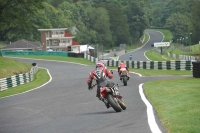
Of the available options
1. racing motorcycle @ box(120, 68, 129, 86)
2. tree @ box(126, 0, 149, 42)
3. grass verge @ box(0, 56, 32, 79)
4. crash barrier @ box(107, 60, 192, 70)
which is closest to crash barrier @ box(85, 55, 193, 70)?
crash barrier @ box(107, 60, 192, 70)

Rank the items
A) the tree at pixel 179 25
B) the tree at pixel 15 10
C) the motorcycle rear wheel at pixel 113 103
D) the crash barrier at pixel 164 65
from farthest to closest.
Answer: the tree at pixel 179 25, the tree at pixel 15 10, the crash barrier at pixel 164 65, the motorcycle rear wheel at pixel 113 103

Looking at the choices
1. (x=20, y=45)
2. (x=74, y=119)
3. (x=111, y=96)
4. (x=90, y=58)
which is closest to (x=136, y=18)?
(x=20, y=45)

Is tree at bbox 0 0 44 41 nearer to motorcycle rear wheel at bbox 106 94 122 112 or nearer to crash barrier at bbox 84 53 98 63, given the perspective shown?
crash barrier at bbox 84 53 98 63

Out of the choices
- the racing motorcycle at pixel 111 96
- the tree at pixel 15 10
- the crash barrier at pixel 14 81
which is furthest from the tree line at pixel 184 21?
the racing motorcycle at pixel 111 96

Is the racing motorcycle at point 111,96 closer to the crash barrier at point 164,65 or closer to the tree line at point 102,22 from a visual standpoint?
the crash barrier at point 164,65

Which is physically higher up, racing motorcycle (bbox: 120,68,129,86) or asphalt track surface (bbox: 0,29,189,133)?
racing motorcycle (bbox: 120,68,129,86)

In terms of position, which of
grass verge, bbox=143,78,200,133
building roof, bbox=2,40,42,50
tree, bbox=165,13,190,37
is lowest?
grass verge, bbox=143,78,200,133

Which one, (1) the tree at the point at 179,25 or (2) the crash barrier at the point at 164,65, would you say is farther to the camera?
(1) the tree at the point at 179,25

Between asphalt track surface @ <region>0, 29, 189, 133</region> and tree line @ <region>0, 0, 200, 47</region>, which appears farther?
tree line @ <region>0, 0, 200, 47</region>

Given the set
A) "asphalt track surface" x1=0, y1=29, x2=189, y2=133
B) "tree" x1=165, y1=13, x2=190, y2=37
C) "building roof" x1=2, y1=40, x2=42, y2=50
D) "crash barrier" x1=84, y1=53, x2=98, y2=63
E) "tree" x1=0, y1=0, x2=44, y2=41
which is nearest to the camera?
"asphalt track surface" x1=0, y1=29, x2=189, y2=133

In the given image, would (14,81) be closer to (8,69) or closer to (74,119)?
(8,69)

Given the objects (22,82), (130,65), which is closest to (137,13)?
(130,65)

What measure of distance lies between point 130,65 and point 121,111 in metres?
41.6

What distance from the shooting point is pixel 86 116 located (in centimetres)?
1285
